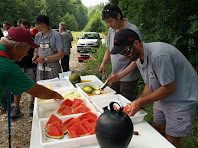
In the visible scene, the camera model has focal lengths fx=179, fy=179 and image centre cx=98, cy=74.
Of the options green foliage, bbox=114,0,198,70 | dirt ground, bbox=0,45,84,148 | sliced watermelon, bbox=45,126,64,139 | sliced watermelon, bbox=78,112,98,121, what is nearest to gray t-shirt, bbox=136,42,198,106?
sliced watermelon, bbox=78,112,98,121

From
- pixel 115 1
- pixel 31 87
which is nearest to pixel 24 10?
pixel 115 1

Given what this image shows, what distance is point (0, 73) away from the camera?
1.63 m

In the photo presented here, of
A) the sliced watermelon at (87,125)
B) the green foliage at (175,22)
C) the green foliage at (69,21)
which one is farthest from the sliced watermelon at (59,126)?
the green foliage at (69,21)

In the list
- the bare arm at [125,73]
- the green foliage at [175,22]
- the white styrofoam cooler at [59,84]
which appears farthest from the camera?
the green foliage at [175,22]

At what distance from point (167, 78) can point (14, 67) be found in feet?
4.75

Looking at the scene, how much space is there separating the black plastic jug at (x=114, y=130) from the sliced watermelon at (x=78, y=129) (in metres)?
0.38

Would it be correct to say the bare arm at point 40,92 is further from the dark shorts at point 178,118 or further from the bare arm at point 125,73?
the dark shorts at point 178,118

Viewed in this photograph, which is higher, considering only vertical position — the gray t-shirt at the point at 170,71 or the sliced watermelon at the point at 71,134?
the gray t-shirt at the point at 170,71

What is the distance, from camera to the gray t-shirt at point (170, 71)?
1668 mm

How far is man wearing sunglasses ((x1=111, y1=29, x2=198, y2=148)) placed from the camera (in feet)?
5.52

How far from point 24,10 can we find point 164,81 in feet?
110

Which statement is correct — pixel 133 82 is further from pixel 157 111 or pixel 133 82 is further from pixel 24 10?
pixel 24 10

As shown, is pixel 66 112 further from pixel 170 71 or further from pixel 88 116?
pixel 170 71

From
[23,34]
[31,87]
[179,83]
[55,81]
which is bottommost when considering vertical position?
[55,81]
